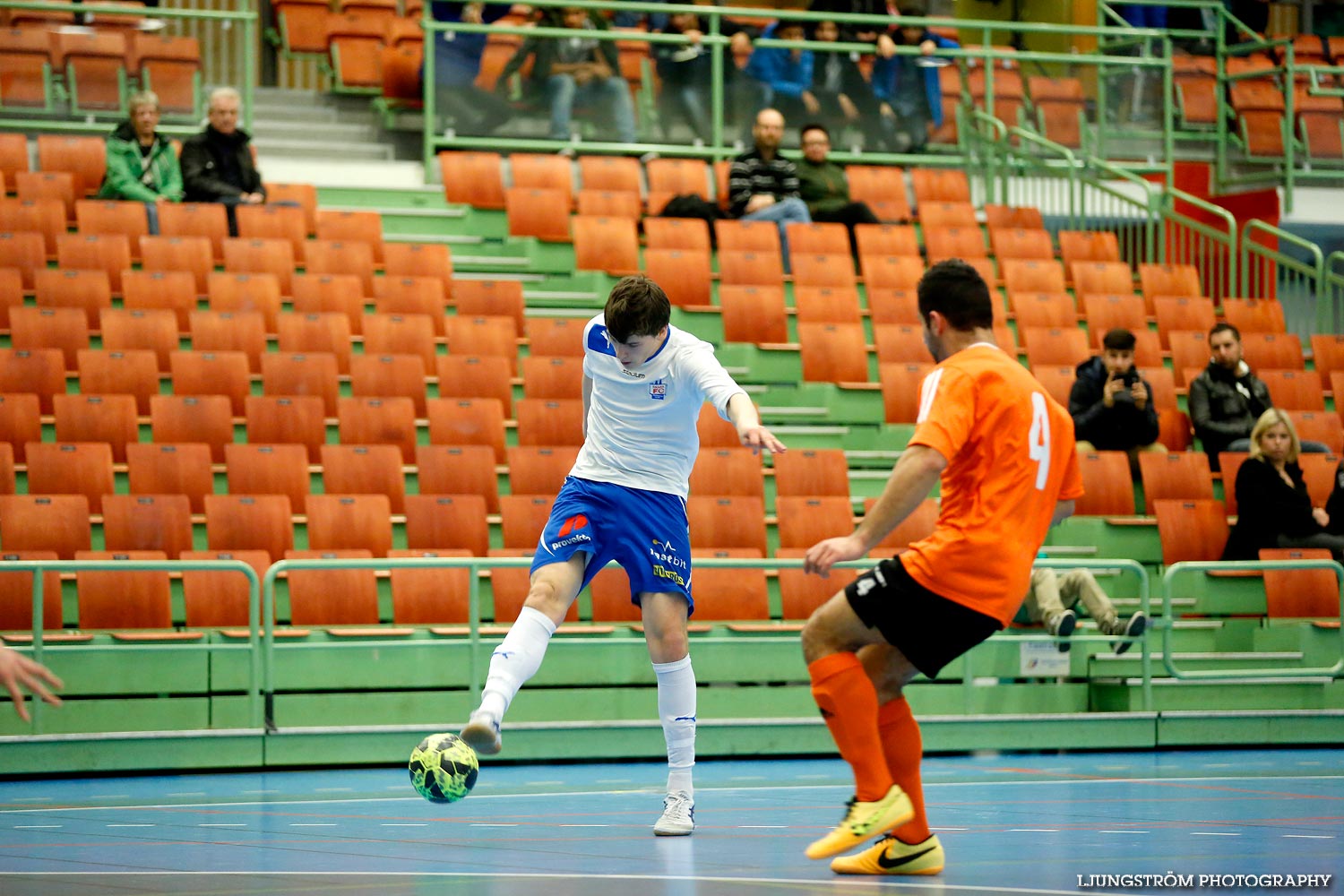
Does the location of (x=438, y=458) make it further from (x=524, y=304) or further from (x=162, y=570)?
(x=524, y=304)

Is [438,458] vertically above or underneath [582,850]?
above

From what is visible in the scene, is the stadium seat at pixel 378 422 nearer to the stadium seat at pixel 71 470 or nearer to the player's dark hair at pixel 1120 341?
the stadium seat at pixel 71 470

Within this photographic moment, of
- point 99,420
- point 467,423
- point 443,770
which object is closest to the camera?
point 443,770

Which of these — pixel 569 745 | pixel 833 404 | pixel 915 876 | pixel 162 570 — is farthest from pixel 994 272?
pixel 915 876

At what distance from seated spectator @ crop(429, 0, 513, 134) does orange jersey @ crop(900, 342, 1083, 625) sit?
1072 cm

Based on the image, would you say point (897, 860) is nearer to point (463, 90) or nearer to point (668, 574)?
point (668, 574)

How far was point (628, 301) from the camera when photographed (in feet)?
19.4

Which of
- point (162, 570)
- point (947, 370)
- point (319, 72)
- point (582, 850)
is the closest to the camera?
point (947, 370)

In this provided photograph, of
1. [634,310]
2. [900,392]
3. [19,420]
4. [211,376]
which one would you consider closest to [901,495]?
[634,310]

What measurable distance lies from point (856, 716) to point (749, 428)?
959 millimetres

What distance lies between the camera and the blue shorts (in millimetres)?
6109

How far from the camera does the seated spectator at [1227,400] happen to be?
1226 cm

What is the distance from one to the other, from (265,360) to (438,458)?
5.01 feet

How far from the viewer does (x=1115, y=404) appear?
11875 millimetres
